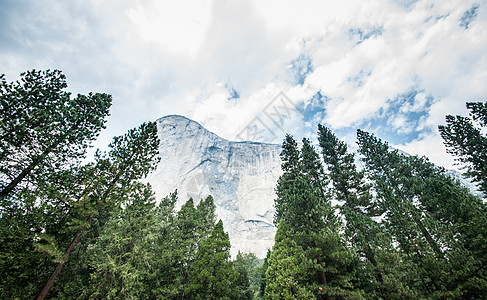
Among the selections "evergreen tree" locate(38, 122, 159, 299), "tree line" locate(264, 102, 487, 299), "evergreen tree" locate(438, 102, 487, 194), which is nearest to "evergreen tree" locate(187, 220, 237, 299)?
"tree line" locate(264, 102, 487, 299)

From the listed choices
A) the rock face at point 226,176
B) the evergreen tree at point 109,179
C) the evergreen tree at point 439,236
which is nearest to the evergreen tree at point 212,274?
the evergreen tree at point 109,179

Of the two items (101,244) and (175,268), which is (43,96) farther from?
(175,268)

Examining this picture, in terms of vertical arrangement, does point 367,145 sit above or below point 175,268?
above

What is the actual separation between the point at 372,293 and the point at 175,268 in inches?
536

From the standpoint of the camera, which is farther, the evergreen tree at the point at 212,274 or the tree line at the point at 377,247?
the evergreen tree at the point at 212,274

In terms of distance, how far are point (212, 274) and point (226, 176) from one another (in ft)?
269

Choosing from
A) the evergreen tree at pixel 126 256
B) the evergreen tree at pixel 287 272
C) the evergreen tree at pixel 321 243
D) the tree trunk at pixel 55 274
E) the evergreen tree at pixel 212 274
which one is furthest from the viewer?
the evergreen tree at pixel 212 274

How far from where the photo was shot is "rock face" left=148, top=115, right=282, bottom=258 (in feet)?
250

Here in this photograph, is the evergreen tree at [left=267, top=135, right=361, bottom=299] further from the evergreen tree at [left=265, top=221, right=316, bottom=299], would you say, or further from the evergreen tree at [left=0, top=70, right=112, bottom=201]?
the evergreen tree at [left=0, top=70, right=112, bottom=201]

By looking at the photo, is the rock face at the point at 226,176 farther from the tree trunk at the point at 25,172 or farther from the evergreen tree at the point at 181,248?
the tree trunk at the point at 25,172

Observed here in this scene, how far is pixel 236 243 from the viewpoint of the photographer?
70938mm

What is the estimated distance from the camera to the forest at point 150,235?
311 inches

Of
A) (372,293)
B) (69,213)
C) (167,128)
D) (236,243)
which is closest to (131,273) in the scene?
(69,213)

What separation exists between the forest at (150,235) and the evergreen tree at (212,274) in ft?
0.26
